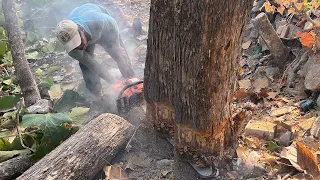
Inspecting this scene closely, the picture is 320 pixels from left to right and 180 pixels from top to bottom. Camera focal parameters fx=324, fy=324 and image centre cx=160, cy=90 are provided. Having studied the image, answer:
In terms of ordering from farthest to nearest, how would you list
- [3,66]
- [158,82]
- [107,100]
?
[3,66]
[107,100]
[158,82]

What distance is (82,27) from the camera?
12.2ft

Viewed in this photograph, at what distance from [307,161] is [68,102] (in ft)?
8.82

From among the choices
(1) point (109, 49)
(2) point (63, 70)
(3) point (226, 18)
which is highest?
(3) point (226, 18)

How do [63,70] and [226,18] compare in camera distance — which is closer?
[226,18]

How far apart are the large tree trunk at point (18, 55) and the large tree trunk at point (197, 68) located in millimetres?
2065

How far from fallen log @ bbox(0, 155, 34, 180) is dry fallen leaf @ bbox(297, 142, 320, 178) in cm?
237

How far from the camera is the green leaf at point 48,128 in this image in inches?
118

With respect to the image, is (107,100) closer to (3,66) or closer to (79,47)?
(79,47)

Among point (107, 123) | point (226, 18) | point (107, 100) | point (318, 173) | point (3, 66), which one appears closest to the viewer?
point (226, 18)

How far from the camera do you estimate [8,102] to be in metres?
3.91

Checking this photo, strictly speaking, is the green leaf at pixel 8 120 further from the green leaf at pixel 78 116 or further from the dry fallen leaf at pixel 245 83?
the dry fallen leaf at pixel 245 83

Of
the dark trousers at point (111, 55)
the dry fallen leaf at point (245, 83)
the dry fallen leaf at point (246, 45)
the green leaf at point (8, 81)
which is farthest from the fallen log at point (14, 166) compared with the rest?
the dry fallen leaf at point (246, 45)

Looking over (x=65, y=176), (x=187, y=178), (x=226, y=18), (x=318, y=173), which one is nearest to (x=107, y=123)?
(x=65, y=176)

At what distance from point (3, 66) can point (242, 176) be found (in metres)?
4.40
